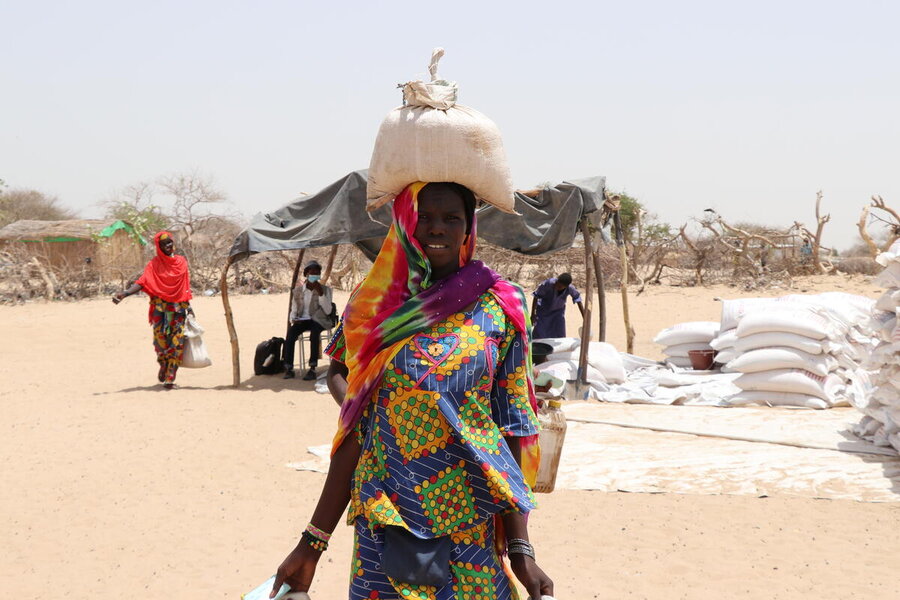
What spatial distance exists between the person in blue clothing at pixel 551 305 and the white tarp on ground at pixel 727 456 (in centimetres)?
215

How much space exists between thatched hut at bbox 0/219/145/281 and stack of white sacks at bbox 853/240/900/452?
19183 millimetres

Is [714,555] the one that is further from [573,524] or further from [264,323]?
[264,323]

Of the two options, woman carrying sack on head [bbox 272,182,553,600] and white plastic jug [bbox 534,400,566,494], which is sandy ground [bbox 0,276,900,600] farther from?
woman carrying sack on head [bbox 272,182,553,600]

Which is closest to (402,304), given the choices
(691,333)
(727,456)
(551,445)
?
(551,445)

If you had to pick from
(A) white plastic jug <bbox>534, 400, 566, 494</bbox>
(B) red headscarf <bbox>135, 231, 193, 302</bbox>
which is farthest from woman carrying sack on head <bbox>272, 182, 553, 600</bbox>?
(B) red headscarf <bbox>135, 231, 193, 302</bbox>

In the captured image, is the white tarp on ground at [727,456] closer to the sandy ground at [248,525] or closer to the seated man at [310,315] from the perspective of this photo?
the sandy ground at [248,525]

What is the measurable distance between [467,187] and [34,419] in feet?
22.3

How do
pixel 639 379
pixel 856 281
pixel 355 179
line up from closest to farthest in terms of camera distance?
pixel 355 179 → pixel 639 379 → pixel 856 281

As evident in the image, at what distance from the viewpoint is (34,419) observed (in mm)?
7340

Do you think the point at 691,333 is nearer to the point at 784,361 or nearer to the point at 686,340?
the point at 686,340

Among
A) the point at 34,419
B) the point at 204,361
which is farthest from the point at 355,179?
the point at 34,419

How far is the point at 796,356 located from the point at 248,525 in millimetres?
5279

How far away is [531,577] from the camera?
1670mm

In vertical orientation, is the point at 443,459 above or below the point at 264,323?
above
